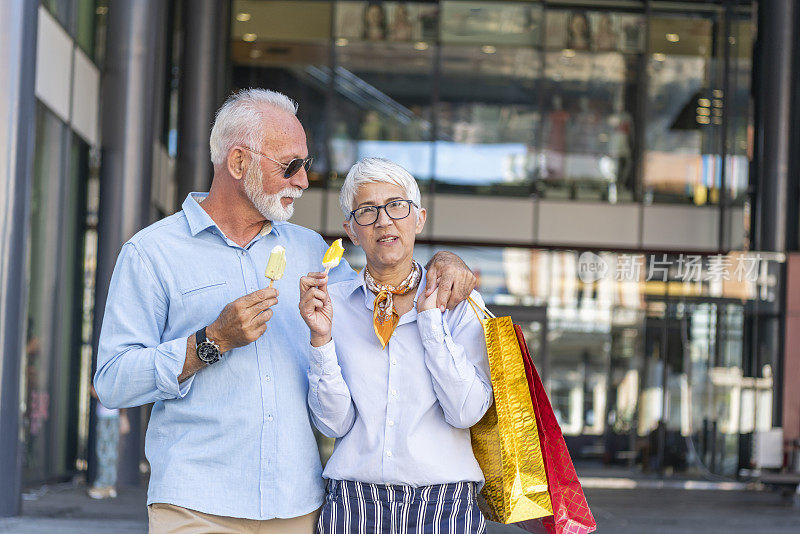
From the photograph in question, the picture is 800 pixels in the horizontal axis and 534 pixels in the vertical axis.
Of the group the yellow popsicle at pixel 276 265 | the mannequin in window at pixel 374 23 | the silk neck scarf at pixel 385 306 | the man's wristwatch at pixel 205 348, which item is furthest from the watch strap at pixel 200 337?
the mannequin in window at pixel 374 23

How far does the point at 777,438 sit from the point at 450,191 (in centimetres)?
626

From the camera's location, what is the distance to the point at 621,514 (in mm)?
11086

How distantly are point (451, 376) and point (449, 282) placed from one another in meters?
0.26

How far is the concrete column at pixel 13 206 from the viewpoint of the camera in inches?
327

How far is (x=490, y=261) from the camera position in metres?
17.3

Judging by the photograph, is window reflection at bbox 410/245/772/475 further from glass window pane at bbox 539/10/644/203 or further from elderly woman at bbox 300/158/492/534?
elderly woman at bbox 300/158/492/534

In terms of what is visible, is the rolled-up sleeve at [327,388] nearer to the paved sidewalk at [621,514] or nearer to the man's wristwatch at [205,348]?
the man's wristwatch at [205,348]

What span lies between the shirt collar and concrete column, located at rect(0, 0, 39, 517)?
5.89 meters

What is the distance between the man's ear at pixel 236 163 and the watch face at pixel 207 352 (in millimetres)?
504

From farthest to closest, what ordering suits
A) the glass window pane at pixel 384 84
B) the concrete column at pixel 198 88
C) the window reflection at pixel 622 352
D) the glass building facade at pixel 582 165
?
the glass window pane at pixel 384 84, the window reflection at pixel 622 352, the glass building facade at pixel 582 165, the concrete column at pixel 198 88

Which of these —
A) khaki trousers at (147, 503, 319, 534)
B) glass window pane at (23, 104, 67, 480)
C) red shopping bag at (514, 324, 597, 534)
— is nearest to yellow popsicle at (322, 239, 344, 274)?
red shopping bag at (514, 324, 597, 534)

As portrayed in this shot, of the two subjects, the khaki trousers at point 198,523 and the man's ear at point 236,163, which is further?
the man's ear at point 236,163

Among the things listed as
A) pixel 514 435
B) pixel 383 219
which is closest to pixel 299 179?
pixel 383 219

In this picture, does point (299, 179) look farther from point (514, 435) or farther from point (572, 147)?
point (572, 147)
